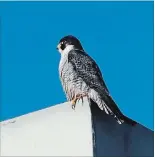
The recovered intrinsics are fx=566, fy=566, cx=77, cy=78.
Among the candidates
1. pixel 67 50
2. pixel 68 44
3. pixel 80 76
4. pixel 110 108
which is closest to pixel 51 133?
pixel 110 108

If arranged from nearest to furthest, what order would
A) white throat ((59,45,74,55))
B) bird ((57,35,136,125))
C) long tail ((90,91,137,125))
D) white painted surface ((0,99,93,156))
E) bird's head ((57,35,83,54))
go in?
white painted surface ((0,99,93,156))
long tail ((90,91,137,125))
bird ((57,35,136,125))
white throat ((59,45,74,55))
bird's head ((57,35,83,54))

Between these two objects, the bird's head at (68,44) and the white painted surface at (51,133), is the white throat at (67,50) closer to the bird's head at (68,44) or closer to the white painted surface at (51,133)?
the bird's head at (68,44)

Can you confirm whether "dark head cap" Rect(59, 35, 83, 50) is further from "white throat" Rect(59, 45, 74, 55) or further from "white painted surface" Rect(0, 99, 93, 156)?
"white painted surface" Rect(0, 99, 93, 156)

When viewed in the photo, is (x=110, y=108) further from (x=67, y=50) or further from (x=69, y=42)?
(x=69, y=42)

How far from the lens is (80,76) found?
5.42 m

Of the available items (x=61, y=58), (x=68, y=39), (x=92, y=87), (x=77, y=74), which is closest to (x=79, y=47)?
(x=68, y=39)

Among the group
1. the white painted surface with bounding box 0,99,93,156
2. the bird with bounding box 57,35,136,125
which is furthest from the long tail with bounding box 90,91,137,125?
the white painted surface with bounding box 0,99,93,156

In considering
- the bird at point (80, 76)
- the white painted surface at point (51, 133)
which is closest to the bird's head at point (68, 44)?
the bird at point (80, 76)

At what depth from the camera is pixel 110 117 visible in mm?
3854

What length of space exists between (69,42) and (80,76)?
138 cm

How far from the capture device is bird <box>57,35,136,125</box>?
4.28 m

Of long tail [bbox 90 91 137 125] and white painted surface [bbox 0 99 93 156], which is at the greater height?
long tail [bbox 90 91 137 125]

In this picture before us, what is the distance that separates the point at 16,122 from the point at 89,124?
599 millimetres

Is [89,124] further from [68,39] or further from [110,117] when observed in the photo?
[68,39]
